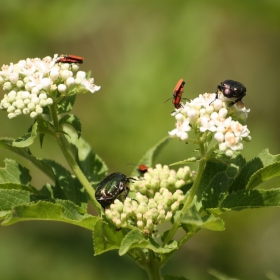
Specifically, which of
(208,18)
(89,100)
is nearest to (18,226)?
(89,100)

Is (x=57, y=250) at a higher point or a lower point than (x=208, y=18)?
lower

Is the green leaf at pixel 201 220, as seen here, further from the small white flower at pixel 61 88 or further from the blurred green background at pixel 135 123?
the blurred green background at pixel 135 123

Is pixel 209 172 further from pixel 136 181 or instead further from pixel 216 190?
pixel 136 181

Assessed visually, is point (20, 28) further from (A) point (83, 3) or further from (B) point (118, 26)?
(B) point (118, 26)

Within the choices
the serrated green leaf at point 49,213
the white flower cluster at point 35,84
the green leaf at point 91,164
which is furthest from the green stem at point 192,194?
the white flower cluster at point 35,84

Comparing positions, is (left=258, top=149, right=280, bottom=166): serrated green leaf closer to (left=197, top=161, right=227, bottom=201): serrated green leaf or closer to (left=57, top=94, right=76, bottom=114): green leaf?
(left=197, top=161, right=227, bottom=201): serrated green leaf

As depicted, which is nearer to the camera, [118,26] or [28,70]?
[28,70]
